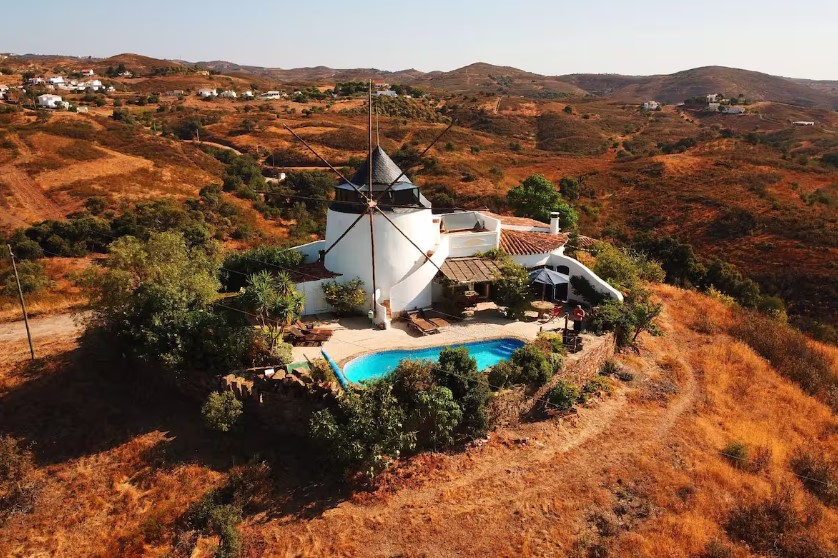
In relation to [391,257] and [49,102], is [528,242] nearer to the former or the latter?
[391,257]

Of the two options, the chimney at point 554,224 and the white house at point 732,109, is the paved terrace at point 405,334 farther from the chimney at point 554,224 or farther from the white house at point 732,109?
the white house at point 732,109

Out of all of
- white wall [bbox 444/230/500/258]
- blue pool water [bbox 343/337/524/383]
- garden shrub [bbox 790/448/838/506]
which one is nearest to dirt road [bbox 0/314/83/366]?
blue pool water [bbox 343/337/524/383]

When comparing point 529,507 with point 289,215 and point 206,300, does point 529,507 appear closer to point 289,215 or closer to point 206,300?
point 206,300

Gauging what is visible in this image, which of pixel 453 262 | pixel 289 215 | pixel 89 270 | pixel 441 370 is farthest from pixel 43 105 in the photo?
pixel 441 370

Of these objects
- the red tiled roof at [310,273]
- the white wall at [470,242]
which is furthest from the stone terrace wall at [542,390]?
the red tiled roof at [310,273]

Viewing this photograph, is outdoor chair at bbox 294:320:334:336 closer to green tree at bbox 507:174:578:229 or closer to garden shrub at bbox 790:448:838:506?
garden shrub at bbox 790:448:838:506

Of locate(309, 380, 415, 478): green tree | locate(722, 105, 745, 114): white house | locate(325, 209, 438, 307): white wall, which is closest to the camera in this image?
locate(309, 380, 415, 478): green tree
